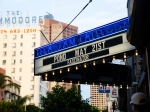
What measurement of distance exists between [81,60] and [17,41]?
326 ft

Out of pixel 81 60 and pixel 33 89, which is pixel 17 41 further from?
pixel 81 60

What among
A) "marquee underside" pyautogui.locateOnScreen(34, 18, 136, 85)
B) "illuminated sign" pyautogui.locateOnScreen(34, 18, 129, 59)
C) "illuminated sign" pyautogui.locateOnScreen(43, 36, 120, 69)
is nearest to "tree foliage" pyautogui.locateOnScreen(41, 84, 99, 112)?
"marquee underside" pyautogui.locateOnScreen(34, 18, 136, 85)

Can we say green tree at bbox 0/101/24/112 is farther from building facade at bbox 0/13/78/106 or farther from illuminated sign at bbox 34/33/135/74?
building facade at bbox 0/13/78/106

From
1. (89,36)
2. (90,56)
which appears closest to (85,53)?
(90,56)

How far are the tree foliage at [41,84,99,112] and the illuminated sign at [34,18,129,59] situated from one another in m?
12.4

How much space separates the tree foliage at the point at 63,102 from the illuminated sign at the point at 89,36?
487 inches

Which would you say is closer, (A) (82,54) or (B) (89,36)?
(B) (89,36)

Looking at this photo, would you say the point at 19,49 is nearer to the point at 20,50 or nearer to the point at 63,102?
the point at 20,50

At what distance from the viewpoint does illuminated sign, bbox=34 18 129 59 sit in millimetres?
12586

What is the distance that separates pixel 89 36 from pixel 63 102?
1618 centimetres

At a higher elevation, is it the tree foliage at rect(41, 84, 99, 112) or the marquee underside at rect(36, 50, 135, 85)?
the marquee underside at rect(36, 50, 135, 85)

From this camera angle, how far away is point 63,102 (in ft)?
96.4

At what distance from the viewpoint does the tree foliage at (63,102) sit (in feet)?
95.5

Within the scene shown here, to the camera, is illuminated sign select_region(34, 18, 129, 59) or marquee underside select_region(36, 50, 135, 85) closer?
illuminated sign select_region(34, 18, 129, 59)
